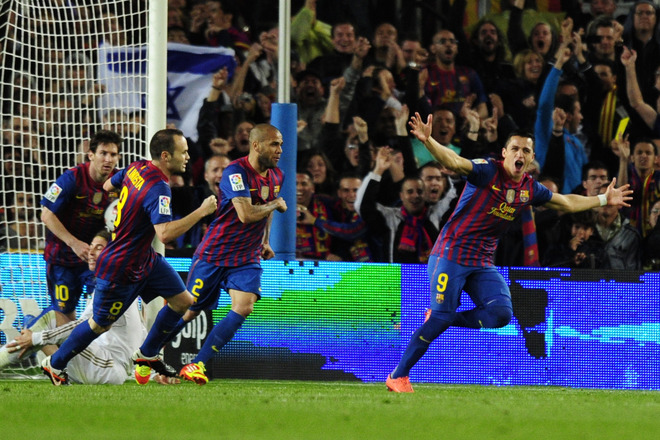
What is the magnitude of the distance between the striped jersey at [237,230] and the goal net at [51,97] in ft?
5.09

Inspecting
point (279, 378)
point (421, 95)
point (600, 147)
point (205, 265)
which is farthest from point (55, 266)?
point (600, 147)

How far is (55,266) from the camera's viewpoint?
28.4 ft

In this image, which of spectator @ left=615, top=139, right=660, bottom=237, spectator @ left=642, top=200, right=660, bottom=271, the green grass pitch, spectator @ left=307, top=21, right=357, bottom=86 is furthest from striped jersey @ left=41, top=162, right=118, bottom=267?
spectator @ left=615, top=139, right=660, bottom=237

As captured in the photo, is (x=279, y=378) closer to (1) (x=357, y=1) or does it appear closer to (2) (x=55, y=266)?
(2) (x=55, y=266)

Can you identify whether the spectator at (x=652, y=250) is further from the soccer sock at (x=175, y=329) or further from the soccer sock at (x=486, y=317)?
the soccer sock at (x=175, y=329)

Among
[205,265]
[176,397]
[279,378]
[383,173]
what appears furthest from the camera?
[383,173]

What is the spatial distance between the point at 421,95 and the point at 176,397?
6796 mm

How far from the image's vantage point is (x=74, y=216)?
856 centimetres

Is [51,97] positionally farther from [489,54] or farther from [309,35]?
[489,54]

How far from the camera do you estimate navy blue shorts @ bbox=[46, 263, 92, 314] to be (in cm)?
865

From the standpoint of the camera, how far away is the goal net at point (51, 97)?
31.7 feet

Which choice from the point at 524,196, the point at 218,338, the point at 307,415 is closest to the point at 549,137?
the point at 524,196

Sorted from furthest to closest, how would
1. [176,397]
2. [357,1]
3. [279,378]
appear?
[357,1] < [279,378] < [176,397]

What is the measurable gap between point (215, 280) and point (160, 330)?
59cm
